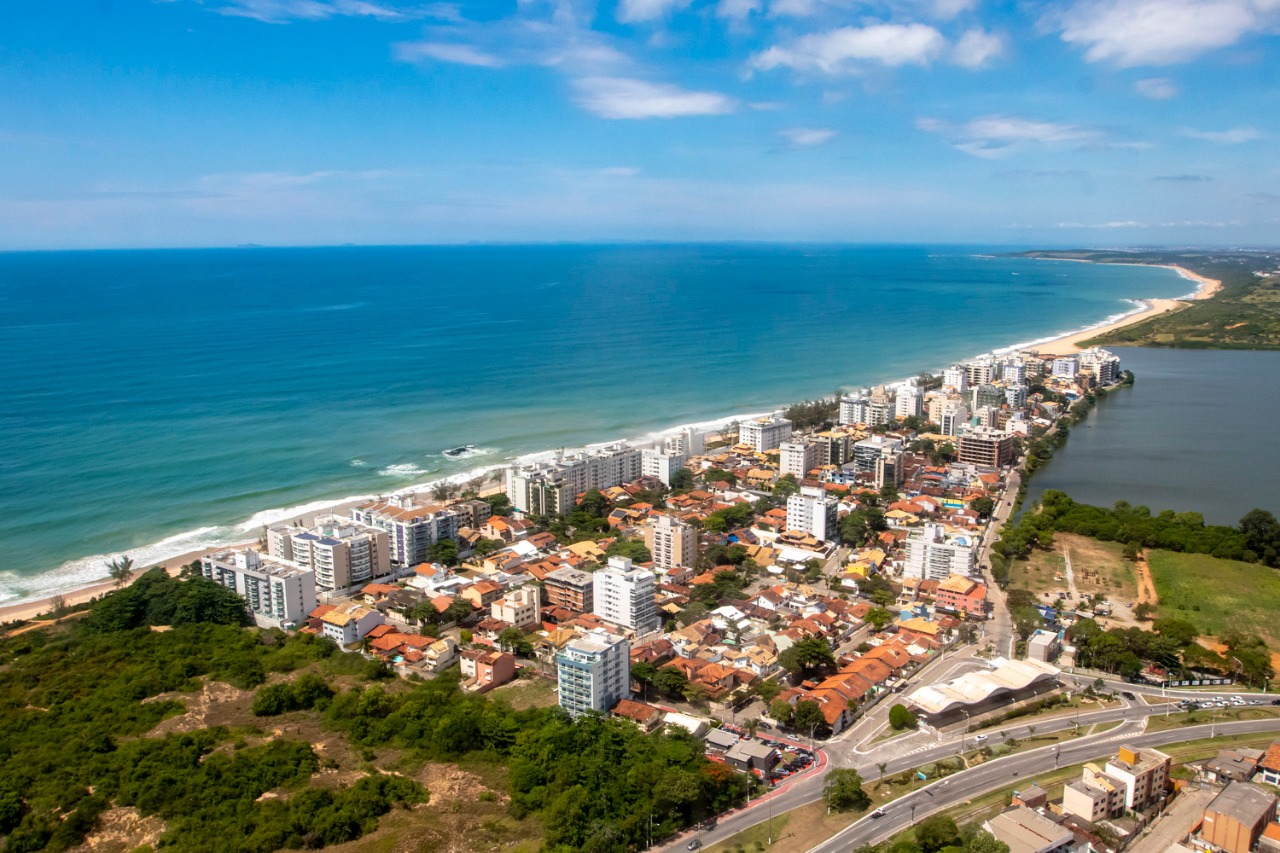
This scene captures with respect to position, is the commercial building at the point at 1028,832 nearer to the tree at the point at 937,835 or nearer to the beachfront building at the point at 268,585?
the tree at the point at 937,835

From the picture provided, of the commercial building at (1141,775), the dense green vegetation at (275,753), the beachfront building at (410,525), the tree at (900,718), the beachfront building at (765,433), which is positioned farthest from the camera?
the beachfront building at (765,433)

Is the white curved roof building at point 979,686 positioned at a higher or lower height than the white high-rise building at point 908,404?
lower

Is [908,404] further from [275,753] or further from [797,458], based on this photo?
[275,753]

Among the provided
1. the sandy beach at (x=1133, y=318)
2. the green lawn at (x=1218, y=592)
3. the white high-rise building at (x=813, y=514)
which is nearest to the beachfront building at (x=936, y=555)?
the white high-rise building at (x=813, y=514)

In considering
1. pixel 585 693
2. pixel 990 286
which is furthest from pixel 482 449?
pixel 990 286

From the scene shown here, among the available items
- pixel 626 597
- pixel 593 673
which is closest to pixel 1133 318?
pixel 626 597

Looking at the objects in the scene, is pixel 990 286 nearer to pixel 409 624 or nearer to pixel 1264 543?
pixel 1264 543
